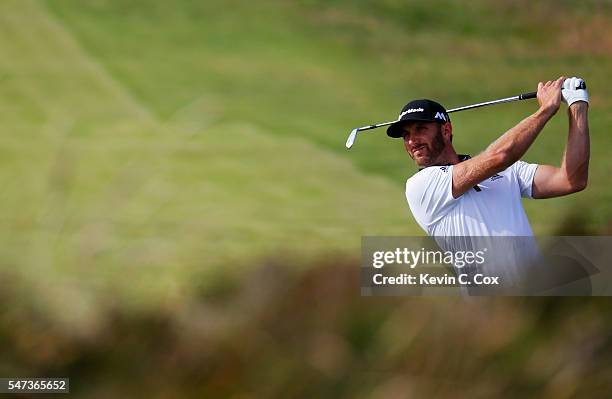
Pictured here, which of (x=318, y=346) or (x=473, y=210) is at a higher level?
(x=473, y=210)

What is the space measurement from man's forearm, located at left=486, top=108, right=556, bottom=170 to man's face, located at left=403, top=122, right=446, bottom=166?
0.31 meters

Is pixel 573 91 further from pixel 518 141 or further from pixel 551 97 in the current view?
pixel 518 141

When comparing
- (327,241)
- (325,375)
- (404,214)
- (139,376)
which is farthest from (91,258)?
(404,214)

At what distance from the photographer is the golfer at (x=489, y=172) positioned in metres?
2.04

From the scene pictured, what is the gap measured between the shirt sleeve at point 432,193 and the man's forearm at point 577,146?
275 mm

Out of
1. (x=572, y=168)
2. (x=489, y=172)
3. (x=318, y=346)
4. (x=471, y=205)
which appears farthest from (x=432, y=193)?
(x=318, y=346)

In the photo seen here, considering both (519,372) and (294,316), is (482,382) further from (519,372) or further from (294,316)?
(294,316)

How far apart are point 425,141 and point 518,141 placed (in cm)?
36

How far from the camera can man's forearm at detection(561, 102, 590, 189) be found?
6.86 ft

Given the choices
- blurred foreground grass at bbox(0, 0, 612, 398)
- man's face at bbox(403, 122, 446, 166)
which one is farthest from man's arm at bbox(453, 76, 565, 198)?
blurred foreground grass at bbox(0, 0, 612, 398)

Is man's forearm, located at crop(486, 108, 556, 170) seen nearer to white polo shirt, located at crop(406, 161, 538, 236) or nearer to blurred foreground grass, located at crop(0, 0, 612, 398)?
white polo shirt, located at crop(406, 161, 538, 236)

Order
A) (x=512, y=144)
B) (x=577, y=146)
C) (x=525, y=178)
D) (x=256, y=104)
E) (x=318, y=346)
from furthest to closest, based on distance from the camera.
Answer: (x=256, y=104), (x=525, y=178), (x=577, y=146), (x=512, y=144), (x=318, y=346)

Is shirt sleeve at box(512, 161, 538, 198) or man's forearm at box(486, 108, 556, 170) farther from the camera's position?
shirt sleeve at box(512, 161, 538, 198)

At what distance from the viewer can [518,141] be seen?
2014 millimetres
